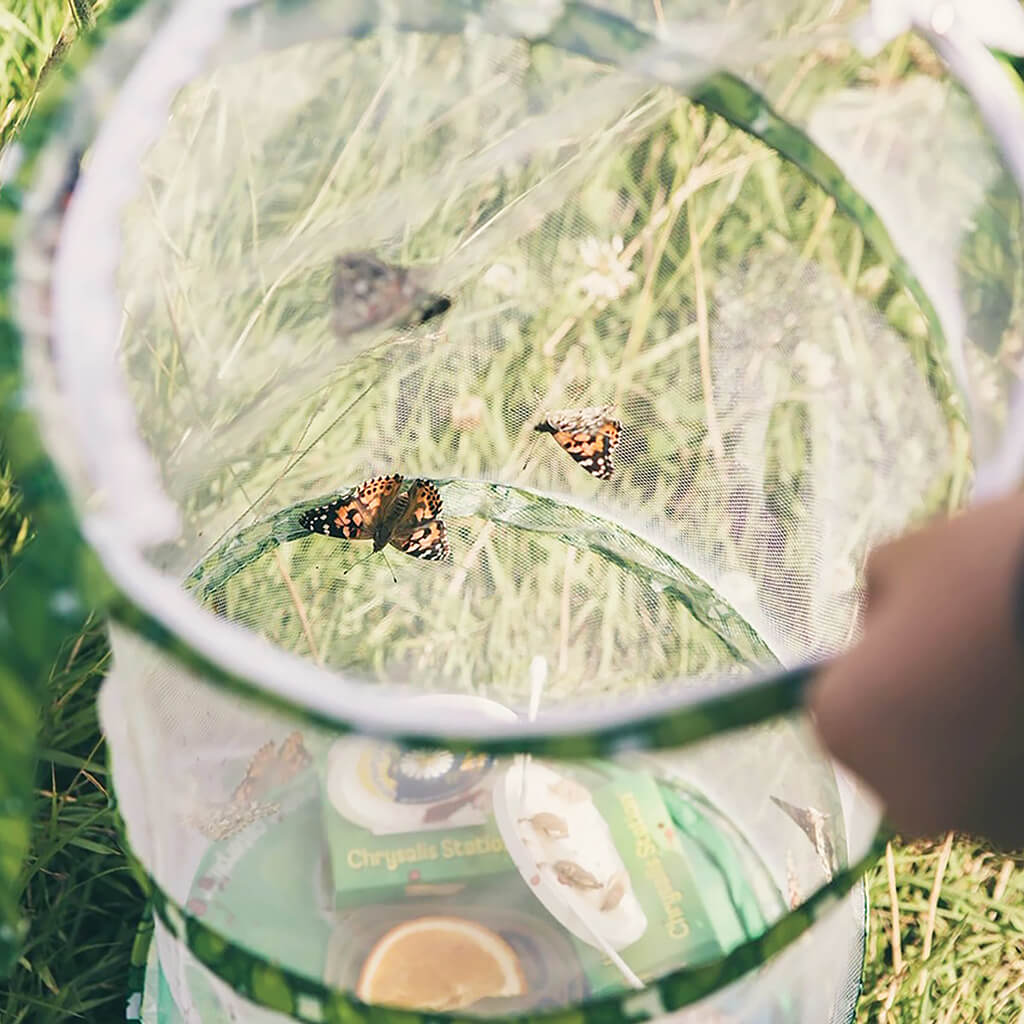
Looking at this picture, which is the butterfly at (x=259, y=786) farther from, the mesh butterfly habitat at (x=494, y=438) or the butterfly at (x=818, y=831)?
the butterfly at (x=818, y=831)

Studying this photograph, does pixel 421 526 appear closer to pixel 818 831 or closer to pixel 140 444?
pixel 818 831

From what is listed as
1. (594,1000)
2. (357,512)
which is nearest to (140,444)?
(594,1000)

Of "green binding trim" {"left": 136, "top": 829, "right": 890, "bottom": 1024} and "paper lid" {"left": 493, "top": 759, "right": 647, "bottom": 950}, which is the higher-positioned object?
"green binding trim" {"left": 136, "top": 829, "right": 890, "bottom": 1024}

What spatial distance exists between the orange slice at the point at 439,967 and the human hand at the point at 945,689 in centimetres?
44

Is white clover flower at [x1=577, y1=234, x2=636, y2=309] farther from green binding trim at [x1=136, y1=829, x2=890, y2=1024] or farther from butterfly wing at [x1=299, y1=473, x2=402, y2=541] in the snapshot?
green binding trim at [x1=136, y1=829, x2=890, y2=1024]

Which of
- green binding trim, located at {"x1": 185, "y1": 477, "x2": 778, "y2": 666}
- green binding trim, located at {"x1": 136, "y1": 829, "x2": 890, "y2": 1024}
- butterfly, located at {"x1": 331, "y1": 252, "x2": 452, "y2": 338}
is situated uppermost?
butterfly, located at {"x1": 331, "y1": 252, "x2": 452, "y2": 338}

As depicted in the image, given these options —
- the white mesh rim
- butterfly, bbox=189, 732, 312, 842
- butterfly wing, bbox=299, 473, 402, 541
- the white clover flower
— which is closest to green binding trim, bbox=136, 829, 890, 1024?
the white mesh rim

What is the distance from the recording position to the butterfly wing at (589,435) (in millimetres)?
945

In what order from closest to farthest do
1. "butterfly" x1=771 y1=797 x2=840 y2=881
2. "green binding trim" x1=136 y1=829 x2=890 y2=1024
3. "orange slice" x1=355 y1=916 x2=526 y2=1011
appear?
"green binding trim" x1=136 y1=829 x2=890 y2=1024
"orange slice" x1=355 y1=916 x2=526 y2=1011
"butterfly" x1=771 y1=797 x2=840 y2=881

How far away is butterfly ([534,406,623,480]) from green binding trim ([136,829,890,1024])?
0.49 meters

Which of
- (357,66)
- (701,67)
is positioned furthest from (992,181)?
(357,66)

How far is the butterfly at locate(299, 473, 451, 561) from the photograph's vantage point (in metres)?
0.87

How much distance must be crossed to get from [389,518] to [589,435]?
17 centimetres

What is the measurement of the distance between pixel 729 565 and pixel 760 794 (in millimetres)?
173
